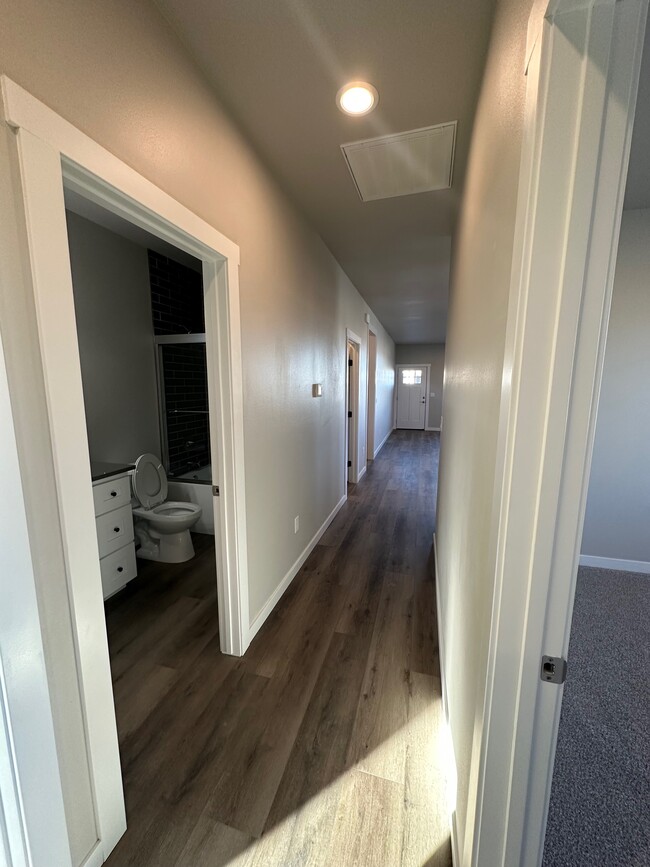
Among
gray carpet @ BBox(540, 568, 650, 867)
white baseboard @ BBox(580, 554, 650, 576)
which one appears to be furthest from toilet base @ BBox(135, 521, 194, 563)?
white baseboard @ BBox(580, 554, 650, 576)

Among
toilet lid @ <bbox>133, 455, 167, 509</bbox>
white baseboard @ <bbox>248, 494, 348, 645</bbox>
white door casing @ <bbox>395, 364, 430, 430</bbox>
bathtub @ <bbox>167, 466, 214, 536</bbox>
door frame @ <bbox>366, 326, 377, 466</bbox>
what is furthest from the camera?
white door casing @ <bbox>395, 364, 430, 430</bbox>

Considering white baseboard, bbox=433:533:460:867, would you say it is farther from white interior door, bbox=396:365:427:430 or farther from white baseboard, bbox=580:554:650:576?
white interior door, bbox=396:365:427:430

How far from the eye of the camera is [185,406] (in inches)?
139

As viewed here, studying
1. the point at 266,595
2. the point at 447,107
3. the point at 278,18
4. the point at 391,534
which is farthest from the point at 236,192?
the point at 391,534

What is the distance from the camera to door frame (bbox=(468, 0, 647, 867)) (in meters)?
0.54

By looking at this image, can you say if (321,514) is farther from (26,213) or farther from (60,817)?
(26,213)

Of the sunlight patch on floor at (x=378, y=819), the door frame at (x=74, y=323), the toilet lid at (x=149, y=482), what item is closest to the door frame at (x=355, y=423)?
the toilet lid at (x=149, y=482)

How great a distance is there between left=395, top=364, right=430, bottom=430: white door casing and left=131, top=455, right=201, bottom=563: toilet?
335 inches

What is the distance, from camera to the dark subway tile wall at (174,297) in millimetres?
3195

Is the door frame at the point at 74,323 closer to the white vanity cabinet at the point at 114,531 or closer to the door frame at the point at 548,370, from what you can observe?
the door frame at the point at 548,370

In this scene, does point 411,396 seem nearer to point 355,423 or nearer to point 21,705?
point 355,423

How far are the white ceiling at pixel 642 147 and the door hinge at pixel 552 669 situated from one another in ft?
6.24

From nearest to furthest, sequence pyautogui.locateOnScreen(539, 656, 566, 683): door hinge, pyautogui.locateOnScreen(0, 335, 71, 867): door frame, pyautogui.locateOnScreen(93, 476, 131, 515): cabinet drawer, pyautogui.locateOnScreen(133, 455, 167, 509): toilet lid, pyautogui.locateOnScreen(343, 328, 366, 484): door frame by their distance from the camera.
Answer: pyautogui.locateOnScreen(539, 656, 566, 683): door hinge, pyautogui.locateOnScreen(0, 335, 71, 867): door frame, pyautogui.locateOnScreen(93, 476, 131, 515): cabinet drawer, pyautogui.locateOnScreen(133, 455, 167, 509): toilet lid, pyautogui.locateOnScreen(343, 328, 366, 484): door frame

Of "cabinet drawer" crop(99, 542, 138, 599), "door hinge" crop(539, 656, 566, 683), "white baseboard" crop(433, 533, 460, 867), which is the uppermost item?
"door hinge" crop(539, 656, 566, 683)
